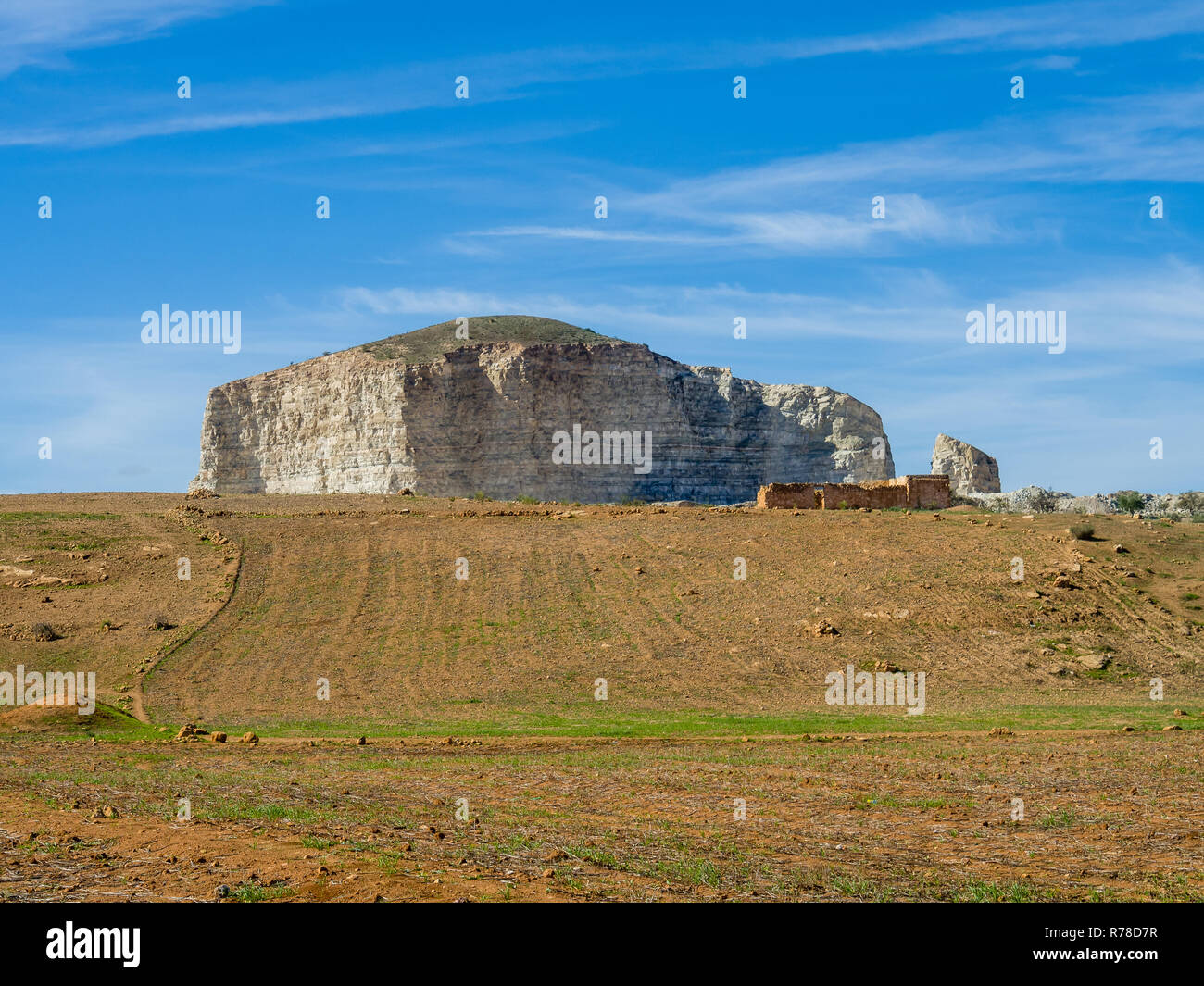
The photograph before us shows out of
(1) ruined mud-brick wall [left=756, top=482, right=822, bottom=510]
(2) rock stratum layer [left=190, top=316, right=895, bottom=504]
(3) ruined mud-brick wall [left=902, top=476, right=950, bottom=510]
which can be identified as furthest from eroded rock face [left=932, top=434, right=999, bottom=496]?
(1) ruined mud-brick wall [left=756, top=482, right=822, bottom=510]

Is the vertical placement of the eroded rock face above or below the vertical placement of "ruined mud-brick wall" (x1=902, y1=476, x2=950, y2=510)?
above

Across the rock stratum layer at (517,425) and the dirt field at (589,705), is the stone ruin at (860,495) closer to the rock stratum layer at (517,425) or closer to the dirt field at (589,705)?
the dirt field at (589,705)

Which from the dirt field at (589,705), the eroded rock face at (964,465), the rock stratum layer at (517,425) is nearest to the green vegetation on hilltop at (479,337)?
the rock stratum layer at (517,425)

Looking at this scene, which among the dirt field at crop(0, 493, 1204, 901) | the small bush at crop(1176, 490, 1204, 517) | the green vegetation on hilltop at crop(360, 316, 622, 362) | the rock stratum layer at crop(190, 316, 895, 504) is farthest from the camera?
the green vegetation on hilltop at crop(360, 316, 622, 362)

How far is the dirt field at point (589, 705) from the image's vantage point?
11.0 meters

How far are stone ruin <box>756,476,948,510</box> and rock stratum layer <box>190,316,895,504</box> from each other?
5637 cm

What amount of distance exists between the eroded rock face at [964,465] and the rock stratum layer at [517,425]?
24.7 ft

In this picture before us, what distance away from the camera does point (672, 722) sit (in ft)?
87.5

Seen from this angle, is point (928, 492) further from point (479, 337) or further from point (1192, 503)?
point (479, 337)

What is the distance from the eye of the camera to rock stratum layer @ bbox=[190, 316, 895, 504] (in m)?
Answer: 108

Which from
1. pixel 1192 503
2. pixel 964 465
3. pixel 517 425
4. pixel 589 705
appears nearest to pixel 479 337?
pixel 517 425

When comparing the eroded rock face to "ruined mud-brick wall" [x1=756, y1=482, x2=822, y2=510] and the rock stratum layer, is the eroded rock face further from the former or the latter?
"ruined mud-brick wall" [x1=756, y1=482, x2=822, y2=510]
